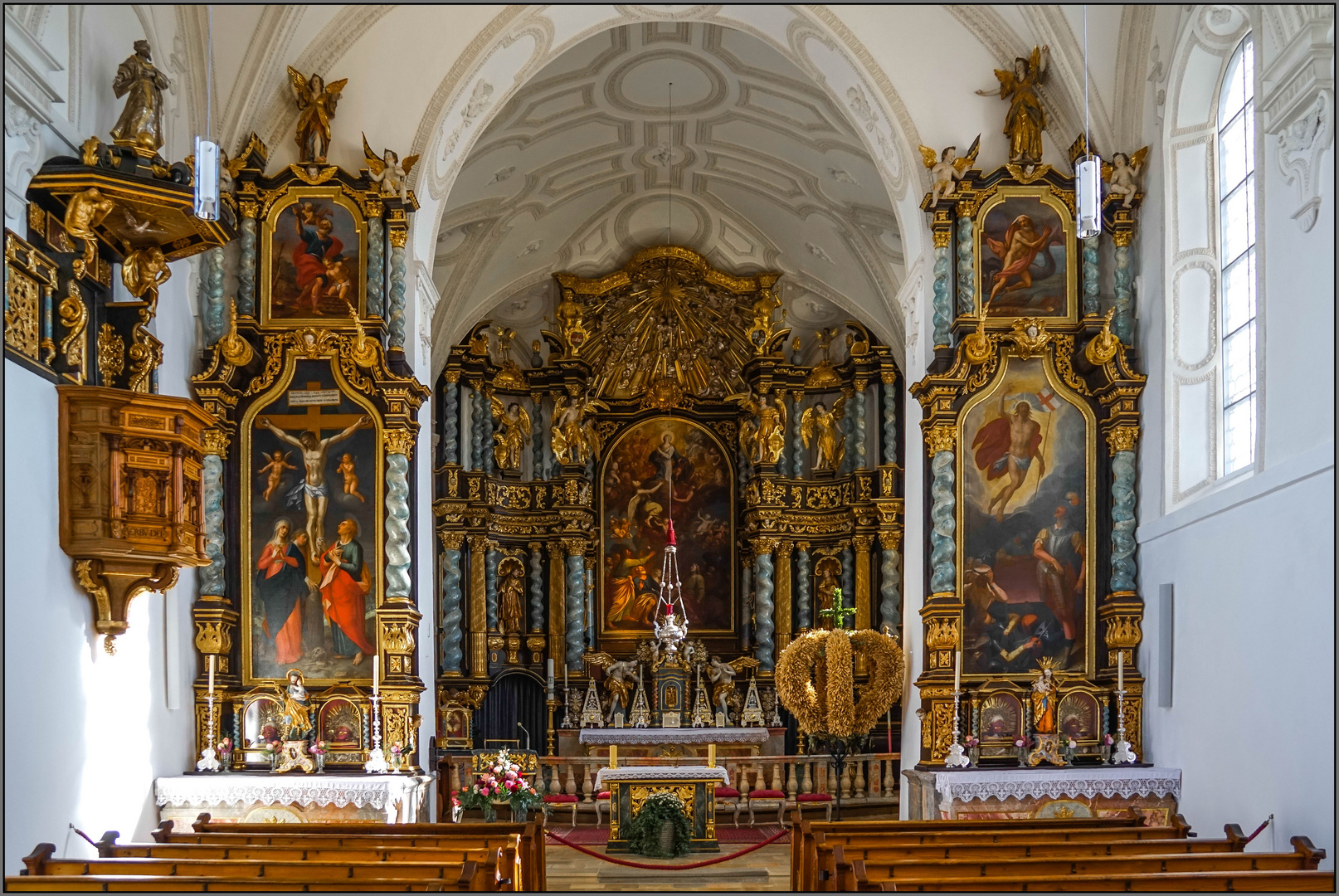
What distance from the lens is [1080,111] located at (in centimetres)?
1425

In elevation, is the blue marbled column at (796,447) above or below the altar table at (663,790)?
above

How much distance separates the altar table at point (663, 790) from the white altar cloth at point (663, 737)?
206 inches

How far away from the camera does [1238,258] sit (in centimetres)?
1257

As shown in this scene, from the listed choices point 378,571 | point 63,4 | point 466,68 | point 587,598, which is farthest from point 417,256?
point 587,598

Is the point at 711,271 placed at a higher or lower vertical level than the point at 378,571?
higher

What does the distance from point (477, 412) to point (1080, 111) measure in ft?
39.5

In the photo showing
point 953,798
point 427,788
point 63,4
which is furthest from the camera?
point 427,788

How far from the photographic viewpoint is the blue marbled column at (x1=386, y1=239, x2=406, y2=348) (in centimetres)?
1420

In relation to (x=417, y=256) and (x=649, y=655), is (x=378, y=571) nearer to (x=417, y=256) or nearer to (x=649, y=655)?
(x=417, y=256)

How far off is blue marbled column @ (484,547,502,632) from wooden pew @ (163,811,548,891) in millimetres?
11862

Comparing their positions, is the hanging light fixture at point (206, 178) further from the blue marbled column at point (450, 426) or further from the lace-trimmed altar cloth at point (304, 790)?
the blue marbled column at point (450, 426)

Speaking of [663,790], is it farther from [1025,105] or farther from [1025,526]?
[1025,105]

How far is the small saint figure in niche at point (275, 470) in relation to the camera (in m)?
13.8

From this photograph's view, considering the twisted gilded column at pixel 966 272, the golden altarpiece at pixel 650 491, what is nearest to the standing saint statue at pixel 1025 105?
the twisted gilded column at pixel 966 272
